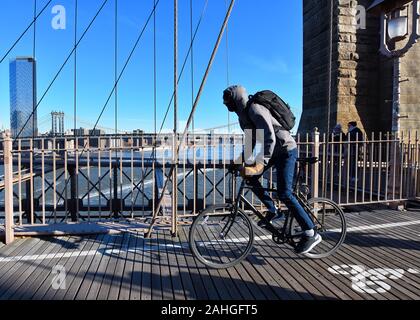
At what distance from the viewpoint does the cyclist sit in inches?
133

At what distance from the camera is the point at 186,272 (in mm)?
3344

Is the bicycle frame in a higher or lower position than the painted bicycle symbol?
higher

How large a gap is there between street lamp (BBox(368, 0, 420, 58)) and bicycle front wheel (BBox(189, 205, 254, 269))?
5.87 m

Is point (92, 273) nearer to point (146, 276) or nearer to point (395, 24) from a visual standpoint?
point (146, 276)

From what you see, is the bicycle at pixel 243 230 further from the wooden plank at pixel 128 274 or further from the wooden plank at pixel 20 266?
the wooden plank at pixel 20 266

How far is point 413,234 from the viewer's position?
4.68 meters

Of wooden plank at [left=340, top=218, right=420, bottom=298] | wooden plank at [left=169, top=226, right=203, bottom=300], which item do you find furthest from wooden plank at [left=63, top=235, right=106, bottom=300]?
wooden plank at [left=340, top=218, right=420, bottom=298]

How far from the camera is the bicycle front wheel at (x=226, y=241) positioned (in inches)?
136

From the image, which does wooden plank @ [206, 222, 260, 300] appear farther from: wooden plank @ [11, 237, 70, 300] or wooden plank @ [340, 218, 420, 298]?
wooden plank @ [11, 237, 70, 300]

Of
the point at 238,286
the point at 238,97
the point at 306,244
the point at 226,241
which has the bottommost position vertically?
the point at 238,286

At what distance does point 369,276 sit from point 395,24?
20.9 feet

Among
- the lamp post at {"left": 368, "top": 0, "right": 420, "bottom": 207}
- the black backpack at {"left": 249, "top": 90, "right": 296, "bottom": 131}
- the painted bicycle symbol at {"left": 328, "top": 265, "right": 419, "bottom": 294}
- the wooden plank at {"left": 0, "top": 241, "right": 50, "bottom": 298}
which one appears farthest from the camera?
the lamp post at {"left": 368, "top": 0, "right": 420, "bottom": 207}

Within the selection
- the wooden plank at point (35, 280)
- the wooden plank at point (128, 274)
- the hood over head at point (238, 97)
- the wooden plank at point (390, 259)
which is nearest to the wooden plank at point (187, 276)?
the wooden plank at point (128, 274)

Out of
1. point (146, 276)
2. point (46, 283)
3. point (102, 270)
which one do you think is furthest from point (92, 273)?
point (146, 276)
